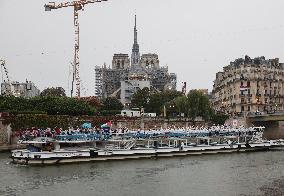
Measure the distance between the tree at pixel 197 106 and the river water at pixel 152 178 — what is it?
56.7 meters

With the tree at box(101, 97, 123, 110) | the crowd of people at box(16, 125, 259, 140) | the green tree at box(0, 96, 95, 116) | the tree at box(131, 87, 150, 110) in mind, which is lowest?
the crowd of people at box(16, 125, 259, 140)

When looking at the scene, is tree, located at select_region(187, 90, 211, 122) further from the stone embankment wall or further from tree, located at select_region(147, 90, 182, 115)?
tree, located at select_region(147, 90, 182, 115)

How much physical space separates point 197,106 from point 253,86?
102 ft

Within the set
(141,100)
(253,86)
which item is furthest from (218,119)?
(141,100)

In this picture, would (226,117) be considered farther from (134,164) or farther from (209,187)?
(209,187)

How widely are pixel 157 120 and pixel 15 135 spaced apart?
40.7 m

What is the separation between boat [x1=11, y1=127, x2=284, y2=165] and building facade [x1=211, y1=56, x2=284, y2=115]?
64.1 metres

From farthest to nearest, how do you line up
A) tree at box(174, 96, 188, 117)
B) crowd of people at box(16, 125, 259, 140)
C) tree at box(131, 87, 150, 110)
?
tree at box(131, 87, 150, 110)
tree at box(174, 96, 188, 117)
crowd of people at box(16, 125, 259, 140)

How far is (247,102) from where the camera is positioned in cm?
15362

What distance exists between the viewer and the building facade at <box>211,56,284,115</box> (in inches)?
6014

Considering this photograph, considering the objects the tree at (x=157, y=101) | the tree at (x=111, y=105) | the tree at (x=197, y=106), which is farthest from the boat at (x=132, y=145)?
the tree at (x=157, y=101)

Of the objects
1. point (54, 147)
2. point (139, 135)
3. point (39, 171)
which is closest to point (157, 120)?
point (139, 135)

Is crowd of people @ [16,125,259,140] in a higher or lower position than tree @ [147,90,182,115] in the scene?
lower

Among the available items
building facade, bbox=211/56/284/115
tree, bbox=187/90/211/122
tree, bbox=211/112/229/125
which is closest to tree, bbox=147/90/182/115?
building facade, bbox=211/56/284/115
